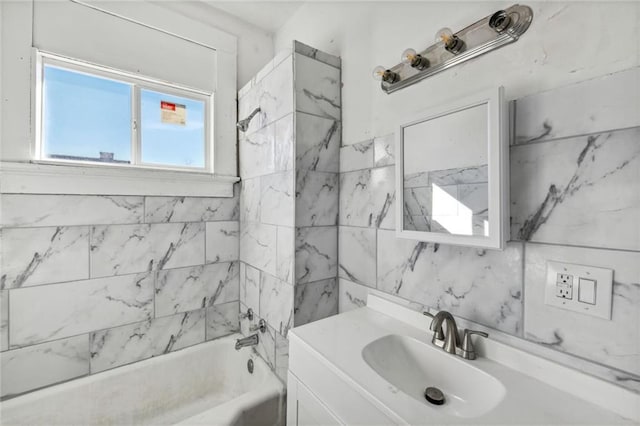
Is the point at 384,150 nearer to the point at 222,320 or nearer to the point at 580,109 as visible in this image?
the point at 580,109

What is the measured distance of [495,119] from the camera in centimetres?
85

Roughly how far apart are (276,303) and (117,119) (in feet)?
4.92

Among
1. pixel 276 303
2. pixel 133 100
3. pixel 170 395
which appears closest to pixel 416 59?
pixel 276 303

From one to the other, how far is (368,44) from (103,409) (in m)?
2.43

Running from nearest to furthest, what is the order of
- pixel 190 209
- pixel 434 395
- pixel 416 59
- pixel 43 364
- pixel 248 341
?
pixel 434 395
pixel 416 59
pixel 43 364
pixel 248 341
pixel 190 209

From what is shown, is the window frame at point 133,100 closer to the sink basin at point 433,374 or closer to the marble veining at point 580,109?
the sink basin at point 433,374

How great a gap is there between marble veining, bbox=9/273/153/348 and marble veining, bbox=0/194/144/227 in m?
0.35

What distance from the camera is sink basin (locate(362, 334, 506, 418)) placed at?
827 mm

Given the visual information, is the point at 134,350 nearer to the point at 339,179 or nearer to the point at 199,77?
the point at 339,179

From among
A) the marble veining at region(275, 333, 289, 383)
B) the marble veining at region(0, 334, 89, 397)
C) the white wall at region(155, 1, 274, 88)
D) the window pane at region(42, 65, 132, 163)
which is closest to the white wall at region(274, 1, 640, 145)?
the white wall at region(155, 1, 274, 88)

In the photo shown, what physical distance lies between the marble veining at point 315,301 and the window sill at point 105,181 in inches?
37.9

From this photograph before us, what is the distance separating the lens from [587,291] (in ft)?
2.43

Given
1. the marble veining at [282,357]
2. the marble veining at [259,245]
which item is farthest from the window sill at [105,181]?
the marble veining at [282,357]

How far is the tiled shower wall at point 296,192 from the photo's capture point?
145 centimetres
